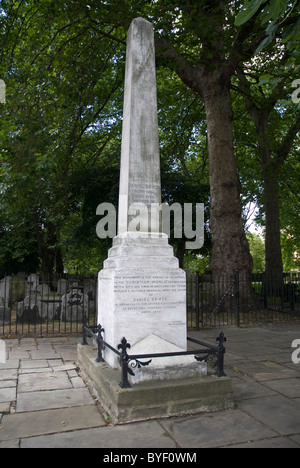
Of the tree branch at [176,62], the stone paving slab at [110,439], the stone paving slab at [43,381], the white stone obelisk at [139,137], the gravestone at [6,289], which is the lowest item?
the stone paving slab at [43,381]

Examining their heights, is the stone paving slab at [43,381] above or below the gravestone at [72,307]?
below

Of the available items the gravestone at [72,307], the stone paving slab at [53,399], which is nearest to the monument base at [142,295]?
the stone paving slab at [53,399]

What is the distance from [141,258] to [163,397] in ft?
5.89

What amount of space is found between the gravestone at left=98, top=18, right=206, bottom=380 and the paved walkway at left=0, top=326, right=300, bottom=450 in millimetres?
641

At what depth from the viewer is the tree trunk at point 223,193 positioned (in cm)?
1176

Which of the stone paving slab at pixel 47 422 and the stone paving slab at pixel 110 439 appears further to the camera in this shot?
the stone paving slab at pixel 47 422

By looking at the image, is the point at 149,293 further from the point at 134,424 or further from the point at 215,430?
the point at 215,430

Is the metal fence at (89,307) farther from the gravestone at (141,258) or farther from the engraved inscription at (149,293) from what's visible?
the engraved inscription at (149,293)

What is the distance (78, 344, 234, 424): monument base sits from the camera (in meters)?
3.55

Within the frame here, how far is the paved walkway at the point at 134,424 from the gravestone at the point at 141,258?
641 mm

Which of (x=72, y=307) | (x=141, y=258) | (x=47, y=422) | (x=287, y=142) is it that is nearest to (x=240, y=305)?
(x=72, y=307)

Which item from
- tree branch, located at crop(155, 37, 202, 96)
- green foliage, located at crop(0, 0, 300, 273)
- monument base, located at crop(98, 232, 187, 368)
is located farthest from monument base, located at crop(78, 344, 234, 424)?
tree branch, located at crop(155, 37, 202, 96)

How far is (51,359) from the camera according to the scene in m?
6.24

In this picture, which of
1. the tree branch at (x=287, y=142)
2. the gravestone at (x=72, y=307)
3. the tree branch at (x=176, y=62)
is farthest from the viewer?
the tree branch at (x=287, y=142)
